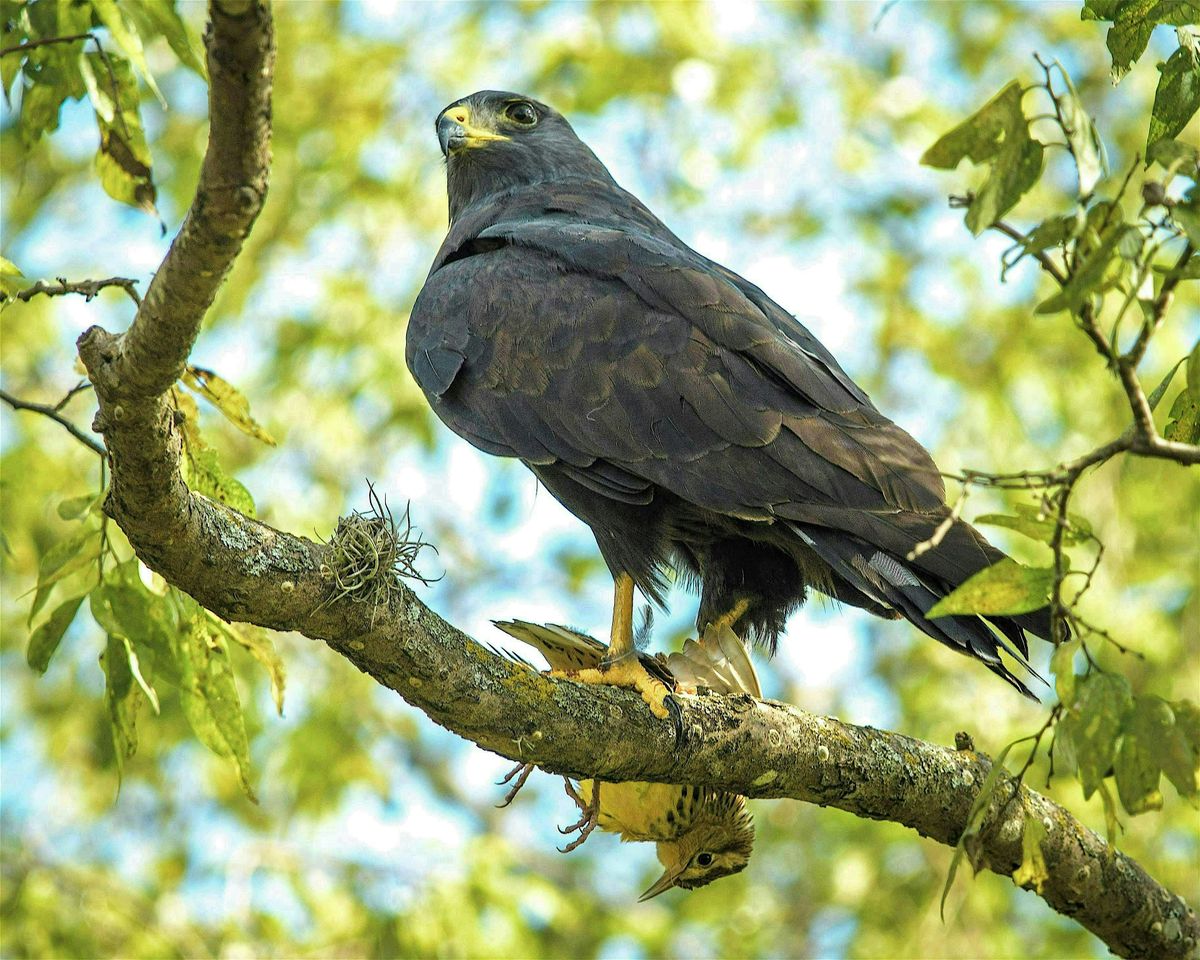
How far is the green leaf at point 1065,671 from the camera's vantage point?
82.8 inches

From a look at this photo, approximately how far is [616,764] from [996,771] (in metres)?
1.35

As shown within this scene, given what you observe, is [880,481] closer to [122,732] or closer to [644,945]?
[122,732]

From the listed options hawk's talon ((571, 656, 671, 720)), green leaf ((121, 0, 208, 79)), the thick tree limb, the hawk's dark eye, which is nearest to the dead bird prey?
hawk's talon ((571, 656, 671, 720))

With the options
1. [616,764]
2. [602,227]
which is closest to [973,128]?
[616,764]

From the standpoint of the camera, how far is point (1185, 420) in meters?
2.65

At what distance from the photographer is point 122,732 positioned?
3213 millimetres

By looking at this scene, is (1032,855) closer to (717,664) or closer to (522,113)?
(717,664)

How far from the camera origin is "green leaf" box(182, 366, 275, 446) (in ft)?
10.8

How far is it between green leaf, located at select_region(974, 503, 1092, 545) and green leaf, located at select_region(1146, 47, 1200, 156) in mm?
851

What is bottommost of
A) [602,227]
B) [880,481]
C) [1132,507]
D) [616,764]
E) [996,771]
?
[996,771]

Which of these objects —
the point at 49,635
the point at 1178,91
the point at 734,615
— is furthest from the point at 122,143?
the point at 1178,91

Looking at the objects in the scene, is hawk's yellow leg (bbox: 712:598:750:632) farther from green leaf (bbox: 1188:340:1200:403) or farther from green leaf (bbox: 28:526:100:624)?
green leaf (bbox: 1188:340:1200:403)

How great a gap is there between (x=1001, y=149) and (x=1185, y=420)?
957mm

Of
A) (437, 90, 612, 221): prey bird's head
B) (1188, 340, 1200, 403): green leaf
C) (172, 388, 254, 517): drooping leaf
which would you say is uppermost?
(437, 90, 612, 221): prey bird's head
